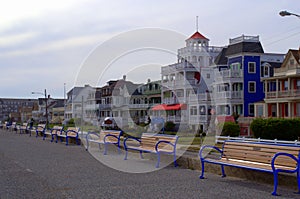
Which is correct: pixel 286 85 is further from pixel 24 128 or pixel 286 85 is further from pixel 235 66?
pixel 24 128

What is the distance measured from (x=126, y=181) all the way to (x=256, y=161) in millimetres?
2974

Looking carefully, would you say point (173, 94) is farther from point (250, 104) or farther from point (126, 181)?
point (126, 181)

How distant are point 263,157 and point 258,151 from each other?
8.0 inches

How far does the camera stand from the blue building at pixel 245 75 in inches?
2078

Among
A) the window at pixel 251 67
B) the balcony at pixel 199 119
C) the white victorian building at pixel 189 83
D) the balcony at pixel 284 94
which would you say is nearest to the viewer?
the balcony at pixel 284 94

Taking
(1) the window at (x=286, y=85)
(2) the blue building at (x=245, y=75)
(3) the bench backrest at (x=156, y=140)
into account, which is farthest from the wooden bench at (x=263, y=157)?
(2) the blue building at (x=245, y=75)

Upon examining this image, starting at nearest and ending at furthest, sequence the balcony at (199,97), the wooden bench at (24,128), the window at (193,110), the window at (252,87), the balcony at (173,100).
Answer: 1. the wooden bench at (24,128)
2. the window at (252,87)
3. the balcony at (199,97)
4. the window at (193,110)
5. the balcony at (173,100)

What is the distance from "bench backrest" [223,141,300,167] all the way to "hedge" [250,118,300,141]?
27.7 metres

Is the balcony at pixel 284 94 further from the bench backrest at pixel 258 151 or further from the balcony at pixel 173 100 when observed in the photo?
the bench backrest at pixel 258 151

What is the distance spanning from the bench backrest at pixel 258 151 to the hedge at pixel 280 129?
27.7 metres

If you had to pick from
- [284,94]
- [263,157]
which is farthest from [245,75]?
[263,157]

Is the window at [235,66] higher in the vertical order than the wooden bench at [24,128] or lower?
higher

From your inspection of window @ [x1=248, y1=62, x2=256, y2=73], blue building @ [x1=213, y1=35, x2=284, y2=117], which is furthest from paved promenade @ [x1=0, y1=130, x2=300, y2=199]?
window @ [x1=248, y1=62, x2=256, y2=73]

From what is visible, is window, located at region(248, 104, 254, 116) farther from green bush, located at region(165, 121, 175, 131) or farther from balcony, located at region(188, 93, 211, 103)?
green bush, located at region(165, 121, 175, 131)
